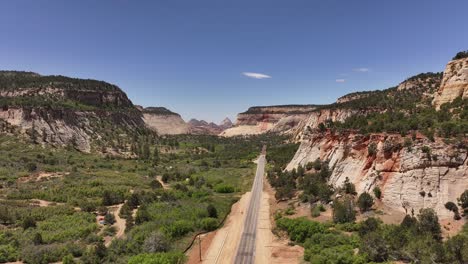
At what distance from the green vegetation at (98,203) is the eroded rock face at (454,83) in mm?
41356

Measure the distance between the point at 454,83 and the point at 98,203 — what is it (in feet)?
212

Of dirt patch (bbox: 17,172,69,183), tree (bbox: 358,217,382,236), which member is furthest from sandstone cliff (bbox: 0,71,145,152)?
tree (bbox: 358,217,382,236)

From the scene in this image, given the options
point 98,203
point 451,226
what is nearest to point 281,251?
point 451,226

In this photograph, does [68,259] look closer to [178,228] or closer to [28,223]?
[178,228]

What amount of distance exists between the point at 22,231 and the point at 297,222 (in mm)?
35671

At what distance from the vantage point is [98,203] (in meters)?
55.6

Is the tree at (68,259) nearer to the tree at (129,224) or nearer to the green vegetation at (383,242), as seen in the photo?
the tree at (129,224)

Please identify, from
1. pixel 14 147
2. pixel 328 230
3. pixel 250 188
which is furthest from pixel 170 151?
pixel 328 230

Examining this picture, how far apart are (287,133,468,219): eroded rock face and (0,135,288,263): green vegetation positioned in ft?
75.1

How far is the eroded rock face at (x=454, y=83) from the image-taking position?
5329cm

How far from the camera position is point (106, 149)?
4476 inches

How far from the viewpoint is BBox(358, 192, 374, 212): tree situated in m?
41.5

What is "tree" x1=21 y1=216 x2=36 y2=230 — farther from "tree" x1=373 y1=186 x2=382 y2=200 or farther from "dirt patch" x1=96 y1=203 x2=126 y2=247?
"tree" x1=373 y1=186 x2=382 y2=200

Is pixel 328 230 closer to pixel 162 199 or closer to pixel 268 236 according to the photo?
pixel 268 236
